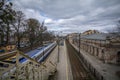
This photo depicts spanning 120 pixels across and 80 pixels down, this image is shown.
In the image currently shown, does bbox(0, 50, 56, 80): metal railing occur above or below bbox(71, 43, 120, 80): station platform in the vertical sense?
above

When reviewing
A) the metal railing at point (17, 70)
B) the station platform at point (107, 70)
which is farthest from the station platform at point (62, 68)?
the metal railing at point (17, 70)

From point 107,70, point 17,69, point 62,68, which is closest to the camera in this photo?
point 17,69

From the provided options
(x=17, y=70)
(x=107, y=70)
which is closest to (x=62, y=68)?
(x=107, y=70)

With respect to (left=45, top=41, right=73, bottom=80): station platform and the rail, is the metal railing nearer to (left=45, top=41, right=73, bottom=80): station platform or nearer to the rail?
the rail

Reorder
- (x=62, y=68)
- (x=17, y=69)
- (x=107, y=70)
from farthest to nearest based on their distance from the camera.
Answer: (x=62, y=68), (x=107, y=70), (x=17, y=69)

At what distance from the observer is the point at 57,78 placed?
13312 mm

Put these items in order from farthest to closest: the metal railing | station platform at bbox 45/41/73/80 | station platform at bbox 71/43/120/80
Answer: station platform at bbox 45/41/73/80 → station platform at bbox 71/43/120/80 → the metal railing

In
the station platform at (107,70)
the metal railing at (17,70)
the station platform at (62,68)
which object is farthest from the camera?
the station platform at (62,68)

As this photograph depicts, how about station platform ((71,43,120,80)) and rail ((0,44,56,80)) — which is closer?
Answer: rail ((0,44,56,80))

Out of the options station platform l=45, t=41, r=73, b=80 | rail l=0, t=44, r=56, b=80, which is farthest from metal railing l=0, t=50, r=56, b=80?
station platform l=45, t=41, r=73, b=80

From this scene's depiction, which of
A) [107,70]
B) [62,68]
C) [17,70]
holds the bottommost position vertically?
[62,68]

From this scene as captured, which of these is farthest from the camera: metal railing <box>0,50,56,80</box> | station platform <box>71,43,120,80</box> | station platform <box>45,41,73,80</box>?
station platform <box>45,41,73,80</box>

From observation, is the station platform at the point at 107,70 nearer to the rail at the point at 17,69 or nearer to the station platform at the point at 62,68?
the station platform at the point at 62,68

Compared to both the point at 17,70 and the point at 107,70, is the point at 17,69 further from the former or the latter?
the point at 107,70
